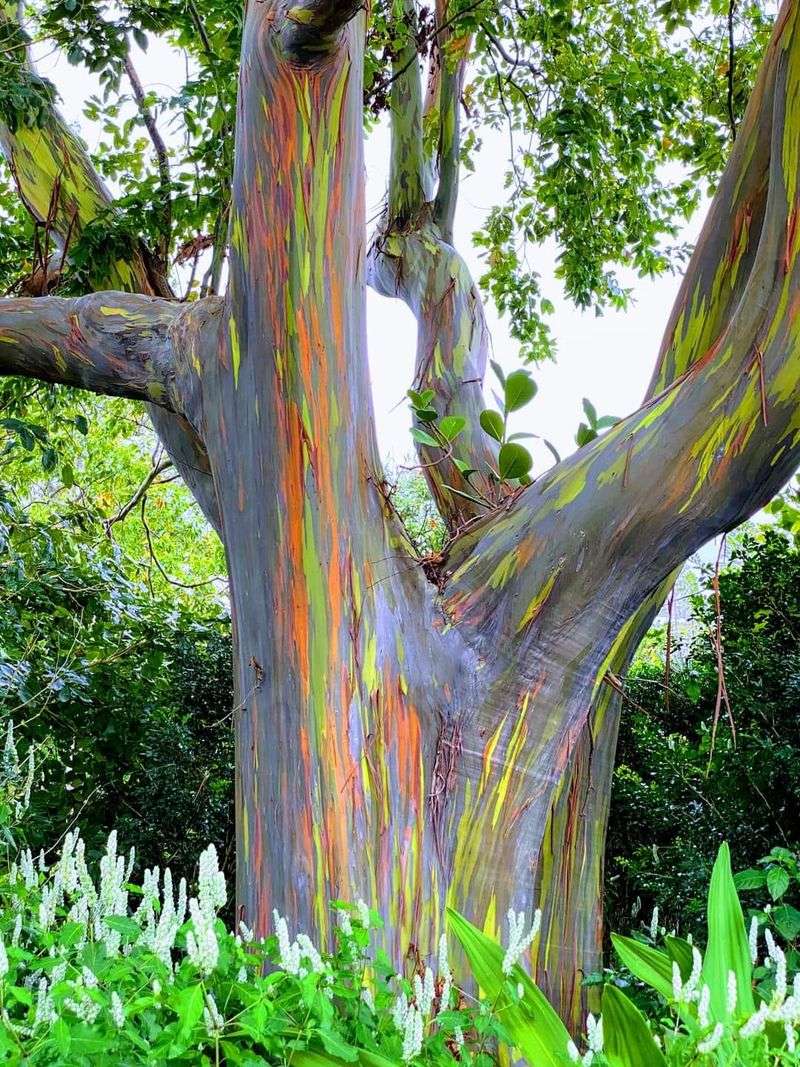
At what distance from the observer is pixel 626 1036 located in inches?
71.5

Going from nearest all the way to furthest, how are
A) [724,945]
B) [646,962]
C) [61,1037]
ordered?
[61,1037] < [724,945] < [646,962]

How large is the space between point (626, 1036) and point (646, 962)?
49 cm

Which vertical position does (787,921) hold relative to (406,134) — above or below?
below

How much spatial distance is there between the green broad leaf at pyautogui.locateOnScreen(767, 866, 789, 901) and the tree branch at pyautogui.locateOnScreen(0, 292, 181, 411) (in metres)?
2.41

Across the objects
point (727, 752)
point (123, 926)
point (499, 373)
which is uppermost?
point (499, 373)

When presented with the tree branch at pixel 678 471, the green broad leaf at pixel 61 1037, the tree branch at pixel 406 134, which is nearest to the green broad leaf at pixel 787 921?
the tree branch at pixel 678 471

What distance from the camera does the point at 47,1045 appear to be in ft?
4.42

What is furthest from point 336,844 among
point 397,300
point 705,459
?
point 397,300

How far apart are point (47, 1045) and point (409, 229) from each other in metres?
4.11

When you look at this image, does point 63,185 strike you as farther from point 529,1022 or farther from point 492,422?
point 529,1022

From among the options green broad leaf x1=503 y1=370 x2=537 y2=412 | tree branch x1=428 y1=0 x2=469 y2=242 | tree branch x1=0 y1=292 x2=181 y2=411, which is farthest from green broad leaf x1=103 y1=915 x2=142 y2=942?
tree branch x1=428 y1=0 x2=469 y2=242

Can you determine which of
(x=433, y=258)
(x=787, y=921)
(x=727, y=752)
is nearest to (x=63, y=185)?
(x=433, y=258)

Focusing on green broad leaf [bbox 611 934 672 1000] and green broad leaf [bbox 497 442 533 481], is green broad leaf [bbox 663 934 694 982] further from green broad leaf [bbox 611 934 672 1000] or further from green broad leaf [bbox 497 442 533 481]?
green broad leaf [bbox 497 442 533 481]

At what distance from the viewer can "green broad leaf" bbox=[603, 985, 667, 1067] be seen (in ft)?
5.86
